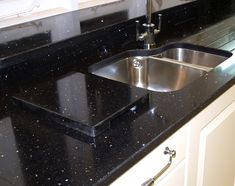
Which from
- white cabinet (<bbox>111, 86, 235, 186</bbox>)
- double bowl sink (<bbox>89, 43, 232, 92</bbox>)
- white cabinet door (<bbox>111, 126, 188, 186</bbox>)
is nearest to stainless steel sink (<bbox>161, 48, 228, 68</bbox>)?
double bowl sink (<bbox>89, 43, 232, 92</bbox>)

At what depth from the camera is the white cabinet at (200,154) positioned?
35.6 inches

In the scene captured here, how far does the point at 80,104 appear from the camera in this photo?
0.99 m

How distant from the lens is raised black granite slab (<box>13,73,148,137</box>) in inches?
35.7

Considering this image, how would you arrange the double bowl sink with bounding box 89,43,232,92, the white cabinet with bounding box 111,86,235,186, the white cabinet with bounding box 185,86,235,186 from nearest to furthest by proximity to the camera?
the white cabinet with bounding box 111,86,235,186 → the white cabinet with bounding box 185,86,235,186 → the double bowl sink with bounding box 89,43,232,92

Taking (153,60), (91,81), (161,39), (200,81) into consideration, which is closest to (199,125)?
(200,81)

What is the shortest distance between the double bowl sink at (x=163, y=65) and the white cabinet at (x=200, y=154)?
0.89 ft

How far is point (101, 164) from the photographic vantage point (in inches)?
30.5

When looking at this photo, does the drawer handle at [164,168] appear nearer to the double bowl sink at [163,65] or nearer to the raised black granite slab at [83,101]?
the raised black granite slab at [83,101]

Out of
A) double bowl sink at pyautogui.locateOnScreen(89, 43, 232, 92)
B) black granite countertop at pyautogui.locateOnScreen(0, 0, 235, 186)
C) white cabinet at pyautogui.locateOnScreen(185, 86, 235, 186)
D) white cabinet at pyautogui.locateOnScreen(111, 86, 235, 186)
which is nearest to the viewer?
black granite countertop at pyautogui.locateOnScreen(0, 0, 235, 186)

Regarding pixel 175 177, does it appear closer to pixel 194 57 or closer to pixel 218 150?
pixel 218 150

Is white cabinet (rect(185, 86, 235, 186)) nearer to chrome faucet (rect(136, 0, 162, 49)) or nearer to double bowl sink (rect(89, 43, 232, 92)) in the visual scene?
double bowl sink (rect(89, 43, 232, 92))

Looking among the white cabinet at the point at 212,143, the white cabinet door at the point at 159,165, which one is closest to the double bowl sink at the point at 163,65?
the white cabinet at the point at 212,143

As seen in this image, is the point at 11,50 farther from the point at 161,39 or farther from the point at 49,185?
the point at 161,39

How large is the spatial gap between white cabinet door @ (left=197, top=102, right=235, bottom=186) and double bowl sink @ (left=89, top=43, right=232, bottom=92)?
0.26 meters
